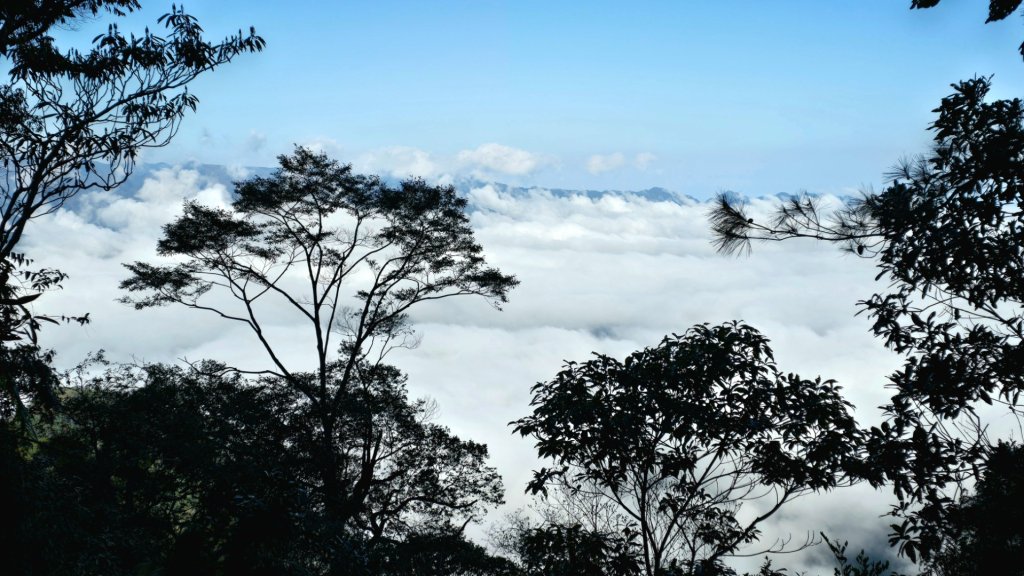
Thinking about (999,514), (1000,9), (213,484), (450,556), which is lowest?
(999,514)

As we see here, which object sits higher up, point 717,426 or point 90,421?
point 90,421

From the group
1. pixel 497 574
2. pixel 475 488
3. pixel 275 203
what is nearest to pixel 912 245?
pixel 497 574

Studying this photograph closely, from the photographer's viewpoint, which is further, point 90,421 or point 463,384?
point 463,384

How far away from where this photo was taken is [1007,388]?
5.30 meters

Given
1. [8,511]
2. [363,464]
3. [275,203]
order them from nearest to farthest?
[8,511] → [363,464] → [275,203]

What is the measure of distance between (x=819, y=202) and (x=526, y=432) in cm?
384

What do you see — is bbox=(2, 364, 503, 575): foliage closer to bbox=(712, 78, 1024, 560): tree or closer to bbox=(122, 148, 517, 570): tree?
bbox=(122, 148, 517, 570): tree

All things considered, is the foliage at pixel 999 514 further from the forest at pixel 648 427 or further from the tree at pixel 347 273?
the tree at pixel 347 273

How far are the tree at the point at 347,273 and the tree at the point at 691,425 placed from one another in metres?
10.9

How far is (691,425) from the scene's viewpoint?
722 cm

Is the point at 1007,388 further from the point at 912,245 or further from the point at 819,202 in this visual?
the point at 819,202

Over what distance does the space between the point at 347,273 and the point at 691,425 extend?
14522 mm

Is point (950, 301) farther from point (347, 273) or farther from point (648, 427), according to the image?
point (347, 273)

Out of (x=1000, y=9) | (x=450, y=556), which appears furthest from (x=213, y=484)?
(x=1000, y=9)
